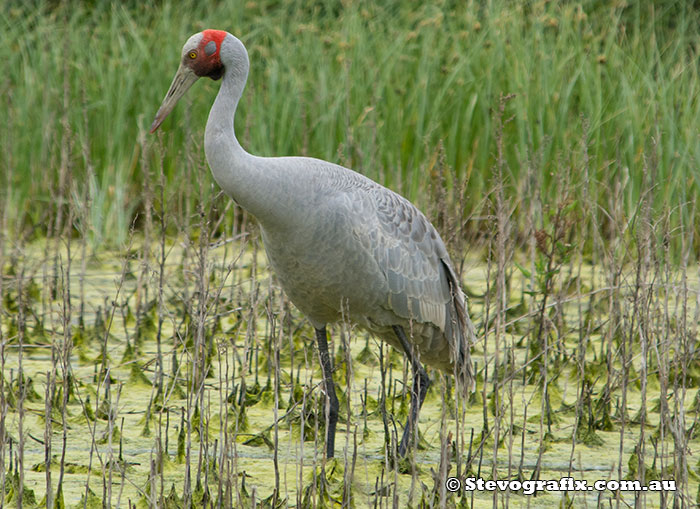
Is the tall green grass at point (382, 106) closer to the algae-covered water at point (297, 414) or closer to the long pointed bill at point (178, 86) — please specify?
the algae-covered water at point (297, 414)

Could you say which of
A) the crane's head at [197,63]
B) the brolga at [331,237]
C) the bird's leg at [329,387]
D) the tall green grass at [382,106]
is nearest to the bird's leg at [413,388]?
the brolga at [331,237]

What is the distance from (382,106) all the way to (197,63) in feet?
9.84

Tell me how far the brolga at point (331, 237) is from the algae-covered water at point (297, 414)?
0.50 ft

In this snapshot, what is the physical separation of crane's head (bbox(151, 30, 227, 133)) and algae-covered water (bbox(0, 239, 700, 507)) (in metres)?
0.56

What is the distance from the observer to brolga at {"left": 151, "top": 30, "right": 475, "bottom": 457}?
12.0 ft

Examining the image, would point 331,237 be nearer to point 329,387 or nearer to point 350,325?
point 350,325

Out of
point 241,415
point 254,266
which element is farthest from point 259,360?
point 241,415

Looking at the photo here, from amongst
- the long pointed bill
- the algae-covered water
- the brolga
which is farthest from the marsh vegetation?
the long pointed bill

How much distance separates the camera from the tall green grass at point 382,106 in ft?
20.4

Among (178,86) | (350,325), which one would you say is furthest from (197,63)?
(350,325)

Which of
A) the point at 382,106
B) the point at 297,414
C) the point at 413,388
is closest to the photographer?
the point at 413,388

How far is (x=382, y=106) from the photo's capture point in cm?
680

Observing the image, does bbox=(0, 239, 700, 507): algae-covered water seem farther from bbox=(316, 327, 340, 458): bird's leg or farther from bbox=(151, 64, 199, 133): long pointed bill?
bbox=(151, 64, 199, 133): long pointed bill

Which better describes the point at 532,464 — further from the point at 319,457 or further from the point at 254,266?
the point at 254,266
